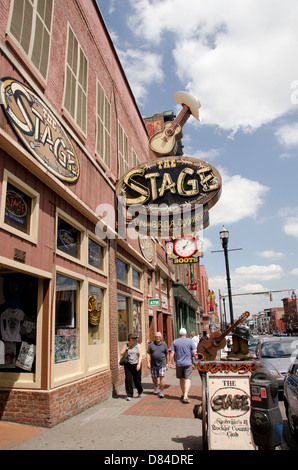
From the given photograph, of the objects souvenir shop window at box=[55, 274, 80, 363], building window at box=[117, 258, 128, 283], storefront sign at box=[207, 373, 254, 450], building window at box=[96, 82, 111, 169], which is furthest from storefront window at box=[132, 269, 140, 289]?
storefront sign at box=[207, 373, 254, 450]

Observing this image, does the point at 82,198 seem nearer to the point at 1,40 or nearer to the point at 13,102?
the point at 13,102

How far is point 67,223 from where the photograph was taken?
7.86 meters

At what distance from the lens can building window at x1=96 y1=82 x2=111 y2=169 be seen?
10.4 metres

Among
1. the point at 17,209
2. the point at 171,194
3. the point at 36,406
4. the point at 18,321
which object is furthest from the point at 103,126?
the point at 36,406

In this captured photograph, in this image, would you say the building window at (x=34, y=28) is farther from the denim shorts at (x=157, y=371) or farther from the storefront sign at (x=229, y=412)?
the denim shorts at (x=157, y=371)

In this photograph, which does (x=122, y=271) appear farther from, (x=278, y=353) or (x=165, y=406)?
(x=278, y=353)

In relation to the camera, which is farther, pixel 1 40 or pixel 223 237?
pixel 223 237

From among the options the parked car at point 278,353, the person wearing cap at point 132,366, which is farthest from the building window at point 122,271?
the parked car at point 278,353

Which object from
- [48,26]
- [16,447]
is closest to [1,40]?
[48,26]

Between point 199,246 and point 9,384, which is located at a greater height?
point 199,246

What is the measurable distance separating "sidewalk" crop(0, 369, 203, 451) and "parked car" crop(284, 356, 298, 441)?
1424mm

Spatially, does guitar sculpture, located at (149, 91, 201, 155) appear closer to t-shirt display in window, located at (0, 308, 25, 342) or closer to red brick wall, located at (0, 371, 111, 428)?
t-shirt display in window, located at (0, 308, 25, 342)

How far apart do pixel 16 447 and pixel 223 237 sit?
12.5 metres

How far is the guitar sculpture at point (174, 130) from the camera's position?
12180 mm
